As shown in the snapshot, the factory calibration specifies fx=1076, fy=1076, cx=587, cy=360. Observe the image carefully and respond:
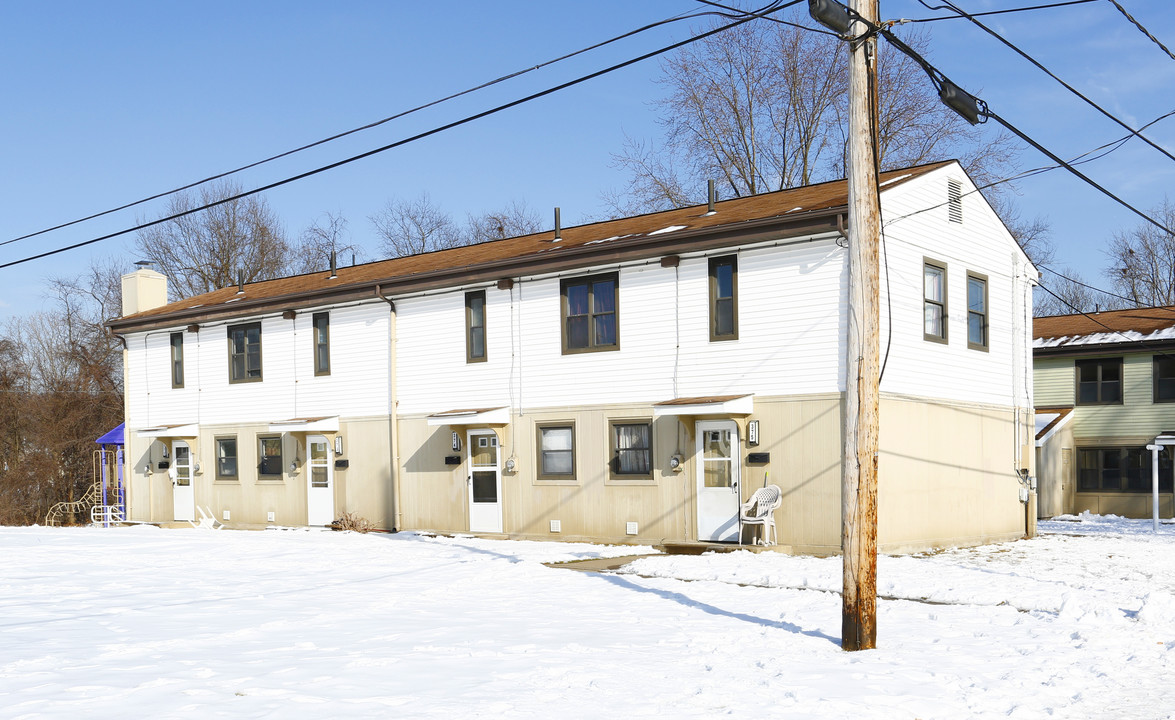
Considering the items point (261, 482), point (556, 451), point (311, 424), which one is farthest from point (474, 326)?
point (261, 482)

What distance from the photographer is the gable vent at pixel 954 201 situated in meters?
19.6

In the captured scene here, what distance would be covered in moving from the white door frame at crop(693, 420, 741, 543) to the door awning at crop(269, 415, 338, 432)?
29.8 ft

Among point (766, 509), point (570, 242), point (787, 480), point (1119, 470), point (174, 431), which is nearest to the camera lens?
point (766, 509)

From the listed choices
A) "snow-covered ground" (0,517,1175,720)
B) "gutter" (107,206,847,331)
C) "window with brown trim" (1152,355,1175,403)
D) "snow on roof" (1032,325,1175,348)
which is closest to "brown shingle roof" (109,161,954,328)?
"gutter" (107,206,847,331)

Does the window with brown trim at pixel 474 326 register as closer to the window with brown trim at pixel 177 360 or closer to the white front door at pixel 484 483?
the white front door at pixel 484 483

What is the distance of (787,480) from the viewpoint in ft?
56.9

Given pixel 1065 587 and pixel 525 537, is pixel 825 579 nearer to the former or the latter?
pixel 1065 587

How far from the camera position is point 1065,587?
13.6 metres

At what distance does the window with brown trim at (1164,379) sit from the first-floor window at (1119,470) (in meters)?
1.56

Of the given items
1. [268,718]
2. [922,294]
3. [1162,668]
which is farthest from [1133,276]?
[268,718]

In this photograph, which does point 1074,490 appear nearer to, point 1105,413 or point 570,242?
point 1105,413

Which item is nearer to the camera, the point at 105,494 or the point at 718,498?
the point at 718,498

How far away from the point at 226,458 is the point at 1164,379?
2647 cm

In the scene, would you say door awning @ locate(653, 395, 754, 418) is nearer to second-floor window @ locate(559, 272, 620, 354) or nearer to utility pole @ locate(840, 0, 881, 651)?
second-floor window @ locate(559, 272, 620, 354)
